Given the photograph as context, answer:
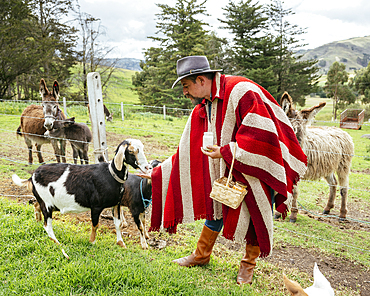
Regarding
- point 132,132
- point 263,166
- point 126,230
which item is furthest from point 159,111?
point 263,166

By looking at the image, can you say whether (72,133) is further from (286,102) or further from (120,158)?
(286,102)

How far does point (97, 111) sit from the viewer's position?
361cm

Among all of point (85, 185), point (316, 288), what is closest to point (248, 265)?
point (316, 288)

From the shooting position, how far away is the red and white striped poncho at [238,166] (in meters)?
2.03

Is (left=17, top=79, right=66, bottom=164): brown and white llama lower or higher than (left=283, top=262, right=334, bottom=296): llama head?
higher

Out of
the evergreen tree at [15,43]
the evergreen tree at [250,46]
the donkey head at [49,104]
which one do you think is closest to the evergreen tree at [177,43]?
the evergreen tree at [250,46]

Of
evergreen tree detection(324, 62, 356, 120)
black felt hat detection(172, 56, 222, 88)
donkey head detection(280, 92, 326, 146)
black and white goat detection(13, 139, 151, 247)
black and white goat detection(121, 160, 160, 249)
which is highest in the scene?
evergreen tree detection(324, 62, 356, 120)

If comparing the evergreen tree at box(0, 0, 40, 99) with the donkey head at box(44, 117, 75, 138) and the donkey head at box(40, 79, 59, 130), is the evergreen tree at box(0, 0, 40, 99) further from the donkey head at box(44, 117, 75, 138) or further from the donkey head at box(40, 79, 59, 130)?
the donkey head at box(44, 117, 75, 138)

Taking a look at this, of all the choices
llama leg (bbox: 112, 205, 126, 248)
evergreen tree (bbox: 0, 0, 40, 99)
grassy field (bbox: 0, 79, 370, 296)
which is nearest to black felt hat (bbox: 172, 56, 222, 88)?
grassy field (bbox: 0, 79, 370, 296)

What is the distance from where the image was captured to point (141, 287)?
2211mm

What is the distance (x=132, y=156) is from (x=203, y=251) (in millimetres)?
1398

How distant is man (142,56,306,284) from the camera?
2.04m

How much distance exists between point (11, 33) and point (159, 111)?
44.2ft

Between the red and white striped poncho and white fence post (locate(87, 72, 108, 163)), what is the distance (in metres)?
1.44
